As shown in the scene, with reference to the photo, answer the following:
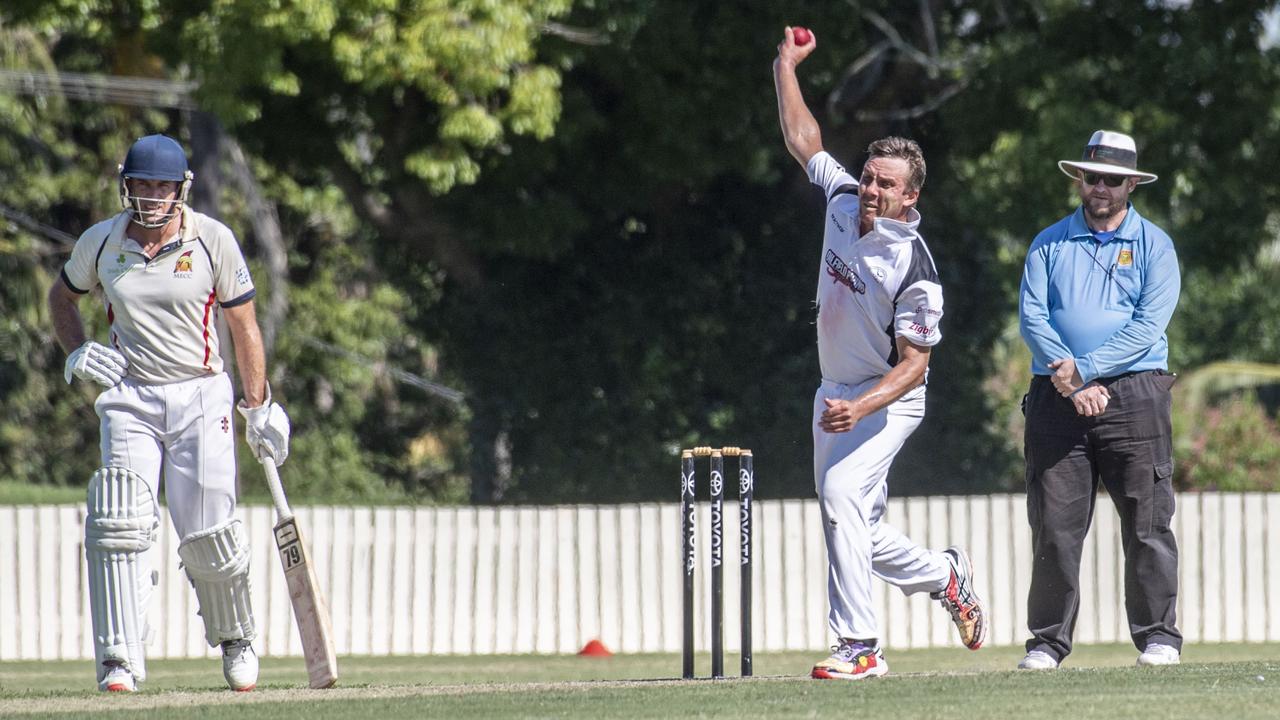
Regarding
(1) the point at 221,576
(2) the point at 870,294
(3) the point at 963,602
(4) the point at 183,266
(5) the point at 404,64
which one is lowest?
(3) the point at 963,602

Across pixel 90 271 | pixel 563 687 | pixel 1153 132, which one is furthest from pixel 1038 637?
pixel 1153 132

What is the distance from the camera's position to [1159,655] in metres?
7.02

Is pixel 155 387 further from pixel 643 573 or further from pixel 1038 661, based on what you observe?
pixel 643 573

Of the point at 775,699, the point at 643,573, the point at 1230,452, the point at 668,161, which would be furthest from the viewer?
the point at 1230,452

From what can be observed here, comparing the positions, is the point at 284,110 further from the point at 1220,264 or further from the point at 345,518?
the point at 1220,264

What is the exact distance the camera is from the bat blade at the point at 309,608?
269 inches

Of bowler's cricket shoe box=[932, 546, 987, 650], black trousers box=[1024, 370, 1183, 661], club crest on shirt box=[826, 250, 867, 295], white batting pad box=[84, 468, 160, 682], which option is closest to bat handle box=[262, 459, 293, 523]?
white batting pad box=[84, 468, 160, 682]

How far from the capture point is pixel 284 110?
15930 millimetres

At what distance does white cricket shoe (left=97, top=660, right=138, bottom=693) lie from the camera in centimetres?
674

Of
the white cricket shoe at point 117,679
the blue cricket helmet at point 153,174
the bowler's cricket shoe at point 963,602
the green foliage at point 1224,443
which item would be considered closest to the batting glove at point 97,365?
the blue cricket helmet at point 153,174

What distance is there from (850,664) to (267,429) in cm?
235

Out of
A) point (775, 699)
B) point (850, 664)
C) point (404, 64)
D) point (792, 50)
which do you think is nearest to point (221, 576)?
point (775, 699)

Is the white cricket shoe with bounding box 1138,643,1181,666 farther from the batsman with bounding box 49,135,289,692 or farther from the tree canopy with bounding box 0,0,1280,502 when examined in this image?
the tree canopy with bounding box 0,0,1280,502

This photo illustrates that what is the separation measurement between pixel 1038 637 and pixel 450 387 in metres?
21.7
